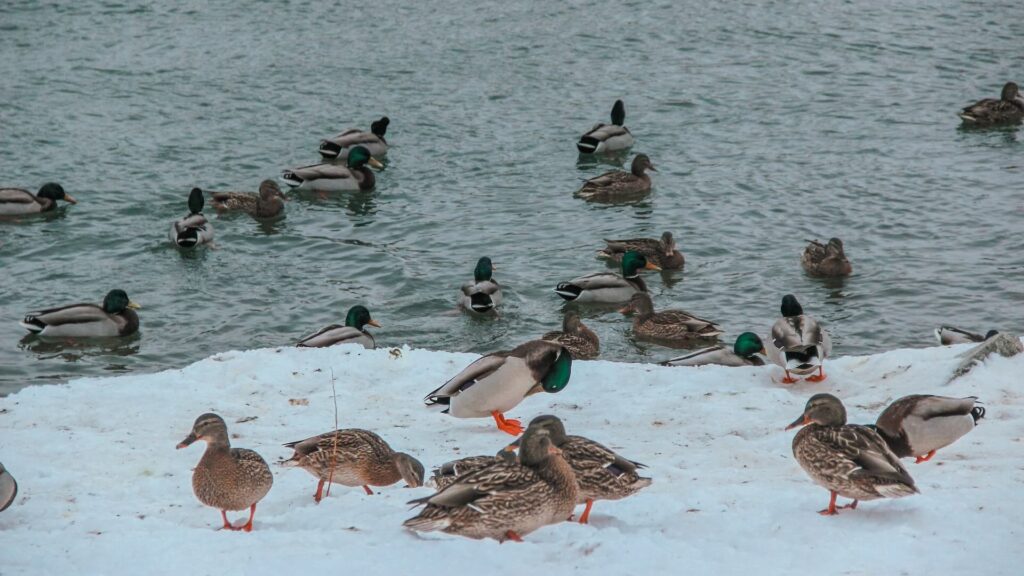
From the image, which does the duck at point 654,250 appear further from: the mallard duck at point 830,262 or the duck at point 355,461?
the duck at point 355,461

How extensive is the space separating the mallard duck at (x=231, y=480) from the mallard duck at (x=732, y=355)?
21.3 ft

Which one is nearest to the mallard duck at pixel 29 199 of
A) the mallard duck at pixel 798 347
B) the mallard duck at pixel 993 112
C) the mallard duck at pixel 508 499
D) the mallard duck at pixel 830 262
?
the mallard duck at pixel 830 262

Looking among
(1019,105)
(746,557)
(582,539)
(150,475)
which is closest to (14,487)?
(150,475)

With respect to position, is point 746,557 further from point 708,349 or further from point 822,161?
point 822,161

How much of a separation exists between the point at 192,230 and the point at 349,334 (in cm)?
489

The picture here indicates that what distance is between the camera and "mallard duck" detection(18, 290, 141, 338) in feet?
50.9

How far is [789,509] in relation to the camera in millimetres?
7668

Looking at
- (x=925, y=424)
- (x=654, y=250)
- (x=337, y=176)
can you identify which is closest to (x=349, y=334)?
(x=654, y=250)

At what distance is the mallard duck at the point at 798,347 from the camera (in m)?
11.4

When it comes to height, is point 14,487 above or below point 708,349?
above

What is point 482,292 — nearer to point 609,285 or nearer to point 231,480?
point 609,285

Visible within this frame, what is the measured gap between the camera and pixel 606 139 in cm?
2336

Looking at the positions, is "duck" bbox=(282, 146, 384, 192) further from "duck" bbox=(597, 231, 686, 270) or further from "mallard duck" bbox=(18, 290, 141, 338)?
"mallard duck" bbox=(18, 290, 141, 338)

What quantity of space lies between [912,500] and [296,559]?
141 inches
